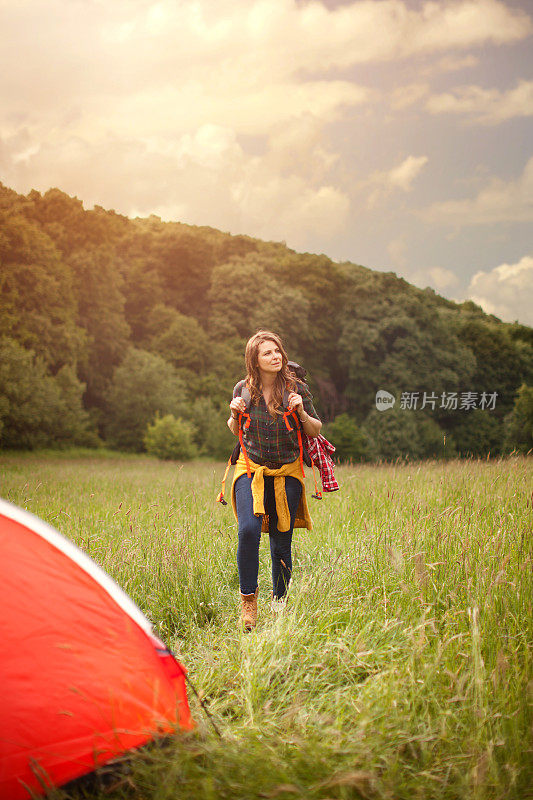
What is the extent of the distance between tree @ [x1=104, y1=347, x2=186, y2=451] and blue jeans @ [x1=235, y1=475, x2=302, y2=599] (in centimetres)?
2499

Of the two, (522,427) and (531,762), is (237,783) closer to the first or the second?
(531,762)

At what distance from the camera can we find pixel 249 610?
3729 mm

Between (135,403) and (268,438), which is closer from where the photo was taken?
(268,438)

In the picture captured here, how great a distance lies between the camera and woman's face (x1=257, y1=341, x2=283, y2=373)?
381 cm

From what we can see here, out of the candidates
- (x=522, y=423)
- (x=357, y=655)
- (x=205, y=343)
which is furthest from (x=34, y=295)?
(x=357, y=655)

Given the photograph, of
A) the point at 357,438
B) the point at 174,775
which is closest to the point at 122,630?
the point at 174,775

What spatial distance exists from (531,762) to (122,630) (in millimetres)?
1677

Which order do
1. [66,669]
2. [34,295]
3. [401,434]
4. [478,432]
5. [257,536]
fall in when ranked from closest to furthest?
[66,669] → [257,536] → [34,295] → [401,434] → [478,432]

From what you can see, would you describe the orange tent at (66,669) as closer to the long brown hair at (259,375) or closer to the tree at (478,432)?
the long brown hair at (259,375)

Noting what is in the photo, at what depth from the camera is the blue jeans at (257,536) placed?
12.1 ft

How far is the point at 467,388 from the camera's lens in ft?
117

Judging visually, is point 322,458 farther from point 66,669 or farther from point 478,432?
point 478,432

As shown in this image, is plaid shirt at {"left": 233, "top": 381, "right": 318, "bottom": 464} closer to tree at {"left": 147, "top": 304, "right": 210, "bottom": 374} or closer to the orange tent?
the orange tent

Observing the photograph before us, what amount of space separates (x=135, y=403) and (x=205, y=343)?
288 inches
